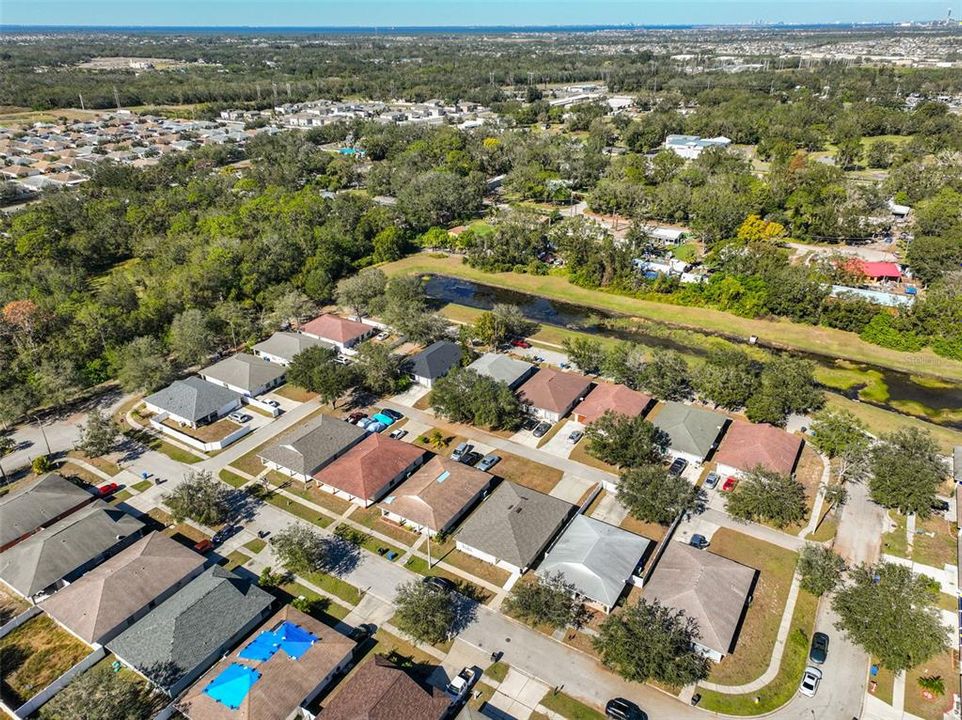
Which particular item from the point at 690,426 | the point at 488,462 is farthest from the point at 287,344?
the point at 690,426

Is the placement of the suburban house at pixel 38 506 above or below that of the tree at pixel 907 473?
below

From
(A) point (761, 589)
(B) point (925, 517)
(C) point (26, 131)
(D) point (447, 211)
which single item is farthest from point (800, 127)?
(C) point (26, 131)

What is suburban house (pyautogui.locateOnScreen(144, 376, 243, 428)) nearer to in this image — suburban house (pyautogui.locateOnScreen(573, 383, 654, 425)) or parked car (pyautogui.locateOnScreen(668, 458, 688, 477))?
suburban house (pyautogui.locateOnScreen(573, 383, 654, 425))

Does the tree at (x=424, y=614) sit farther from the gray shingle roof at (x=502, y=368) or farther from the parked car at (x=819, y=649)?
the gray shingle roof at (x=502, y=368)

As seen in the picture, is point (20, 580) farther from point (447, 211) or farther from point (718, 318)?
point (447, 211)

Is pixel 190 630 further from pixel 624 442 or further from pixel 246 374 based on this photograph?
pixel 624 442

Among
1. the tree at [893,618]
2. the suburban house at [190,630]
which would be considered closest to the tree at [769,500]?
the tree at [893,618]

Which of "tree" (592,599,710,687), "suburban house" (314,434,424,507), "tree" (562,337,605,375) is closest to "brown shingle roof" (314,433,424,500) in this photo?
"suburban house" (314,434,424,507)
